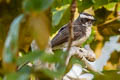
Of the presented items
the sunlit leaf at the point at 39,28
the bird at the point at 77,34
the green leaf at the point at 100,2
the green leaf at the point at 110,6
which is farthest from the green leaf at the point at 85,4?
the sunlit leaf at the point at 39,28

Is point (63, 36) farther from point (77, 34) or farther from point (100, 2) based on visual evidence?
point (100, 2)

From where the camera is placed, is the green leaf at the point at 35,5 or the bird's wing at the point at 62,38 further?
the bird's wing at the point at 62,38

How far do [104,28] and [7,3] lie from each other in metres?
1.92

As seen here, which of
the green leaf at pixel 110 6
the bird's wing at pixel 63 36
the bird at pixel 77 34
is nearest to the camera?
the green leaf at pixel 110 6

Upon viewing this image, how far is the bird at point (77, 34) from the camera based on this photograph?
11.6 feet

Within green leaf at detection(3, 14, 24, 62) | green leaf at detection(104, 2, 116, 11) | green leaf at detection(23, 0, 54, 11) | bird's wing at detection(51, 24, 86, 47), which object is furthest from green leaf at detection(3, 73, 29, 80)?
bird's wing at detection(51, 24, 86, 47)

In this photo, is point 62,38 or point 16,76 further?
point 62,38

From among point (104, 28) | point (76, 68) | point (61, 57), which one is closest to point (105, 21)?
point (104, 28)

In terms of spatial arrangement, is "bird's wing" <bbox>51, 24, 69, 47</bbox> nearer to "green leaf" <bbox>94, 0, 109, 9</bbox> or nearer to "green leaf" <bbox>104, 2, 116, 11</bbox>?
"green leaf" <bbox>104, 2, 116, 11</bbox>

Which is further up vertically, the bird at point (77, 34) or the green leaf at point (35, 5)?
the green leaf at point (35, 5)

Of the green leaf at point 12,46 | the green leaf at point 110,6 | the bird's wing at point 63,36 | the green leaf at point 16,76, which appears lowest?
the bird's wing at point 63,36

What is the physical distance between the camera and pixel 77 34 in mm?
3885

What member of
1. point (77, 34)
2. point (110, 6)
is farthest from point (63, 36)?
point (110, 6)

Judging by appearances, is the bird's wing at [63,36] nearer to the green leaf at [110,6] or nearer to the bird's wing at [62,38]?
the bird's wing at [62,38]
